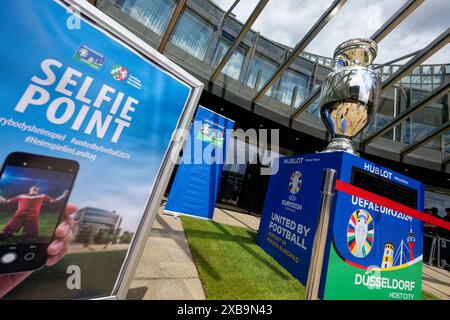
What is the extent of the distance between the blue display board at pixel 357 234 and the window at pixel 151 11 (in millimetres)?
5295

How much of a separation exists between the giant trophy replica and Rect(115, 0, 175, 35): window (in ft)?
15.5

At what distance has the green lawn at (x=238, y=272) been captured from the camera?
5.60 ft

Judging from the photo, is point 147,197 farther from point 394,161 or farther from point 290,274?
point 394,161

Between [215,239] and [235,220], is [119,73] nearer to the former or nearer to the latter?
[215,239]

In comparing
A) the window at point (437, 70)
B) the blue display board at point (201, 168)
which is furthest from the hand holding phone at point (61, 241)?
the window at point (437, 70)

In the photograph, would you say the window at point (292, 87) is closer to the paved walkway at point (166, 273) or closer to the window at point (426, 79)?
the window at point (426, 79)

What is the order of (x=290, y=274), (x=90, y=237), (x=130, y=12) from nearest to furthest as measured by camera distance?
(x=90, y=237), (x=290, y=274), (x=130, y=12)

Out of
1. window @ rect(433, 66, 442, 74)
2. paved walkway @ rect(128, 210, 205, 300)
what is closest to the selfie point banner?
paved walkway @ rect(128, 210, 205, 300)

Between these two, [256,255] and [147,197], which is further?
[256,255]

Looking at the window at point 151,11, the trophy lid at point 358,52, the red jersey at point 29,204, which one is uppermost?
the window at point 151,11
